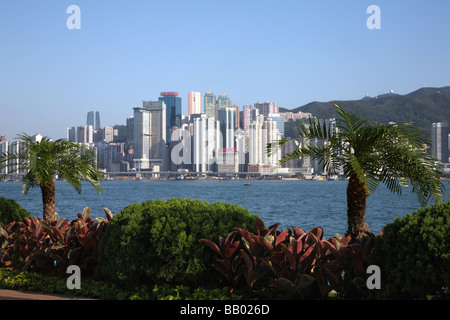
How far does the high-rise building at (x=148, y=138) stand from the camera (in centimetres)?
16132

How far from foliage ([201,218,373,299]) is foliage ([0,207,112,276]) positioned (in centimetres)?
219

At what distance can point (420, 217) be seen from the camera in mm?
4938

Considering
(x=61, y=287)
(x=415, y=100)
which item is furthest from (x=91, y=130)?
(x=61, y=287)

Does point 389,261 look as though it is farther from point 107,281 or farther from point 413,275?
point 107,281

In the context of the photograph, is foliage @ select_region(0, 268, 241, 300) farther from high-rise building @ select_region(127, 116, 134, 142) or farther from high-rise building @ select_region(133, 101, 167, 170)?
high-rise building @ select_region(127, 116, 134, 142)

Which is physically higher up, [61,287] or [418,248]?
[418,248]

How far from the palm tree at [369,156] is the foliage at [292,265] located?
4.06 feet

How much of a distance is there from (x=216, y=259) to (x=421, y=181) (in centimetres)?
328

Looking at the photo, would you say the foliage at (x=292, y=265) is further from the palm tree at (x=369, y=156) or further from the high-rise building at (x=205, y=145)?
the high-rise building at (x=205, y=145)

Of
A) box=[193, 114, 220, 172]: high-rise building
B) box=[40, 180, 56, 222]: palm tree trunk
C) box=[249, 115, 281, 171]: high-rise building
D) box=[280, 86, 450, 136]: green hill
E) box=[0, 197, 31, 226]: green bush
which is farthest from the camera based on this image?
box=[193, 114, 220, 172]: high-rise building

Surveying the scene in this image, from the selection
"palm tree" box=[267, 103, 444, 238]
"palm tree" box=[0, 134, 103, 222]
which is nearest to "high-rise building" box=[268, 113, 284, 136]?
"palm tree" box=[0, 134, 103, 222]

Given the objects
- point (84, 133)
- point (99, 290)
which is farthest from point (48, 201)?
point (84, 133)

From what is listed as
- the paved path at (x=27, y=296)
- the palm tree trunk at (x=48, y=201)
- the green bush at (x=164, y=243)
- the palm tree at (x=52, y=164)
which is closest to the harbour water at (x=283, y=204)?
the palm tree at (x=52, y=164)

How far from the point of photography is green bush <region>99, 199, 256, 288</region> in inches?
214
